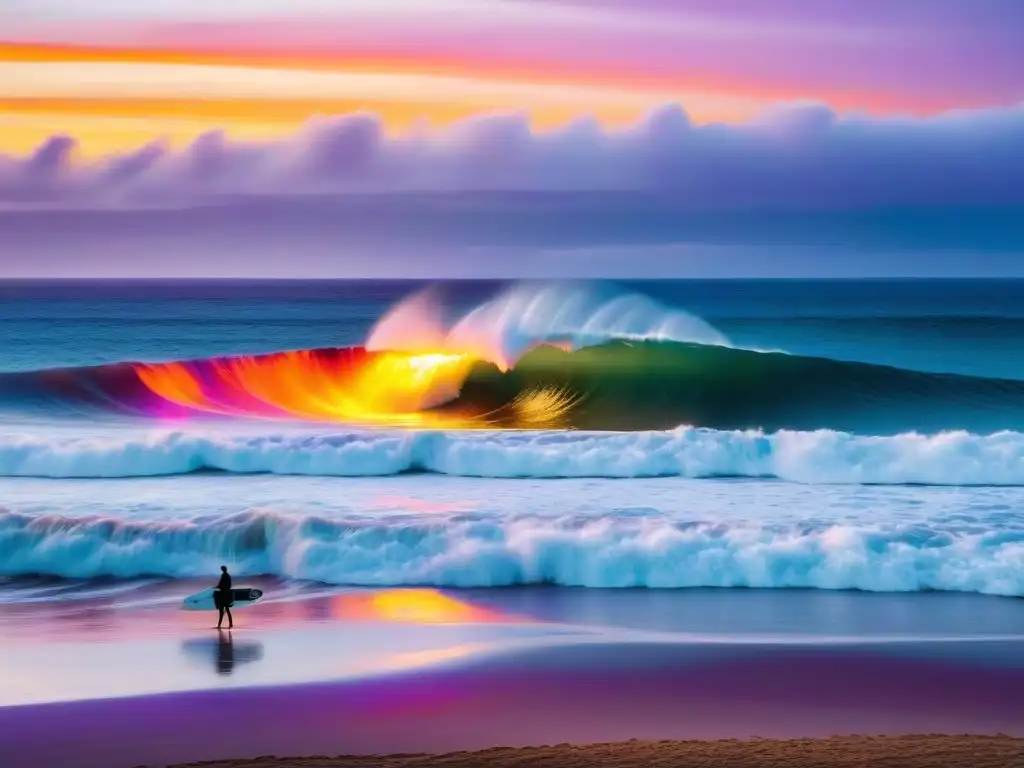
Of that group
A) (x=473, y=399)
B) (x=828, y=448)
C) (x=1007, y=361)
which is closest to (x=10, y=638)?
(x=828, y=448)

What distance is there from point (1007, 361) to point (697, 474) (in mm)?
21536

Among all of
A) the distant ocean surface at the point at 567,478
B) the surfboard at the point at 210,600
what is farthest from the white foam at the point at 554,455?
the surfboard at the point at 210,600

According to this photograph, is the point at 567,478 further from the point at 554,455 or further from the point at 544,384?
the point at 544,384

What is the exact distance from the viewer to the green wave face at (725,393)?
2036cm

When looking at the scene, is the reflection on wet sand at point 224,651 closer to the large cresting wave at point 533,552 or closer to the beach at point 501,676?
the beach at point 501,676

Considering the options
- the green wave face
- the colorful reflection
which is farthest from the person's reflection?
the green wave face

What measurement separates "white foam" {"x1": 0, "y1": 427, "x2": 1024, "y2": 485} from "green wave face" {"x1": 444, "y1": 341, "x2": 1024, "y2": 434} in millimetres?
3776

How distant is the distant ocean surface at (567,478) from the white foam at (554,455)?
3cm

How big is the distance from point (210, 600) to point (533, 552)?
2729mm

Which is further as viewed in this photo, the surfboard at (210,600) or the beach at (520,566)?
the surfboard at (210,600)

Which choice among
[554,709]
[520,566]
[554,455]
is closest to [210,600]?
[520,566]

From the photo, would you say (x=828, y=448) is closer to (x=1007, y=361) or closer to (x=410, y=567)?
(x=410, y=567)

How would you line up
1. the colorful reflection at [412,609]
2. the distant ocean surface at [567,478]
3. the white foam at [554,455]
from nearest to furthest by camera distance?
the colorful reflection at [412,609] < the distant ocean surface at [567,478] < the white foam at [554,455]

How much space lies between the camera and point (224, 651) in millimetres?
8508
